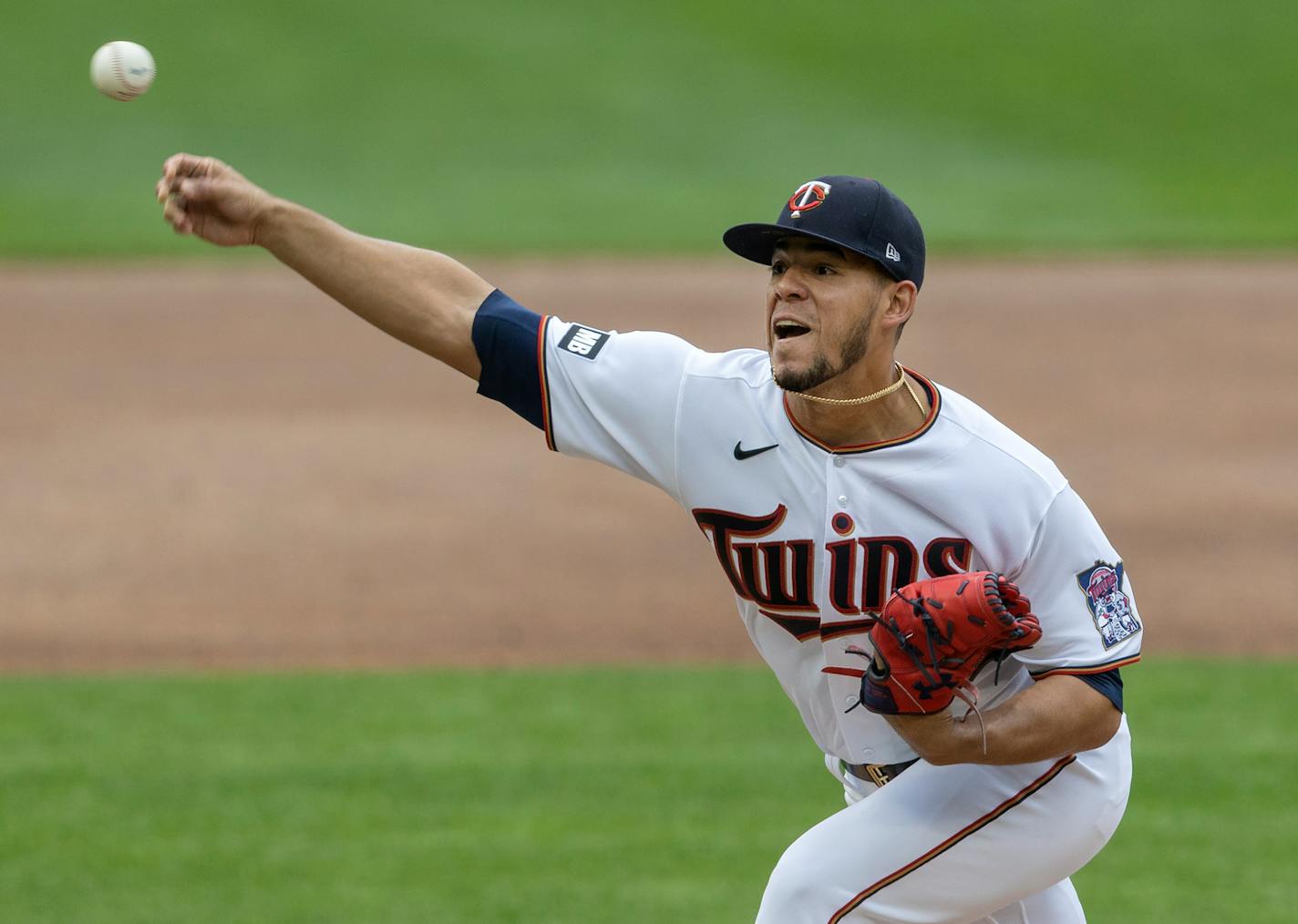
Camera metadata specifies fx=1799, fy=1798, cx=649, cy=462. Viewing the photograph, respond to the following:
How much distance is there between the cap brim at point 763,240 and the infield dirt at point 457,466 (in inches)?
198

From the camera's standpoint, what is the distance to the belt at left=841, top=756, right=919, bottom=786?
3.96m

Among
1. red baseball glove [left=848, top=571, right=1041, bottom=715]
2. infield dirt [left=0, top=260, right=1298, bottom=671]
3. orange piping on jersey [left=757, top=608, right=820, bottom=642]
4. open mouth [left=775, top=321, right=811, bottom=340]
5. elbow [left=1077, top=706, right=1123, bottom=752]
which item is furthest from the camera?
infield dirt [left=0, top=260, right=1298, bottom=671]

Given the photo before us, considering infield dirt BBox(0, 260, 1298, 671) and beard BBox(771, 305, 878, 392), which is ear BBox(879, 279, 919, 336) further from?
infield dirt BBox(0, 260, 1298, 671)

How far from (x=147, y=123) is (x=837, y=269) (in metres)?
20.9

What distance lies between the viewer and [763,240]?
3.88m

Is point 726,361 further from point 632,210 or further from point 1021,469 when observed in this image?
point 632,210

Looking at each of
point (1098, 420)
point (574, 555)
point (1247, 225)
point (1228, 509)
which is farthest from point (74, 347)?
point (1247, 225)

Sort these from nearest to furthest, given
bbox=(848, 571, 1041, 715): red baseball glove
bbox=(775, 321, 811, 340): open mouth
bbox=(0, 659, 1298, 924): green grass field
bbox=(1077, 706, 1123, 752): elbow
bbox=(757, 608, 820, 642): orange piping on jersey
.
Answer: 1. bbox=(848, 571, 1041, 715): red baseball glove
2. bbox=(1077, 706, 1123, 752): elbow
3. bbox=(775, 321, 811, 340): open mouth
4. bbox=(757, 608, 820, 642): orange piping on jersey
5. bbox=(0, 659, 1298, 924): green grass field

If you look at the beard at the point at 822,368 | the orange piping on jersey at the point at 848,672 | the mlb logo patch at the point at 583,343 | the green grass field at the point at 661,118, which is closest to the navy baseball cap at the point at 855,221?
the beard at the point at 822,368

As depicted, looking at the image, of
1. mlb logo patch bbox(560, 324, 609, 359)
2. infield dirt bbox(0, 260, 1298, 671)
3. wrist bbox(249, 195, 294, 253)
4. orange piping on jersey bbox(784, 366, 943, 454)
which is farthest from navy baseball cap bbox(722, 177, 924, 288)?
infield dirt bbox(0, 260, 1298, 671)

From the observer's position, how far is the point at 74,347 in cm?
1505

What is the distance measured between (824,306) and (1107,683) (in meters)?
0.97

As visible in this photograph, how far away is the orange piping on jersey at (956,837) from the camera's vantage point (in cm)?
368

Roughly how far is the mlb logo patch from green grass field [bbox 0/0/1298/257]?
14607mm
